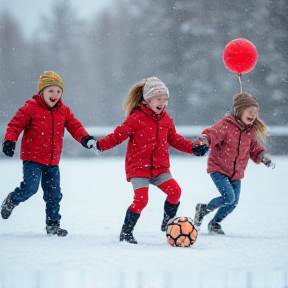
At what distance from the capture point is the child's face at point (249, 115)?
250 inches

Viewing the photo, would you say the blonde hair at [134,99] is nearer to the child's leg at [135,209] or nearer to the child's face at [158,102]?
the child's face at [158,102]

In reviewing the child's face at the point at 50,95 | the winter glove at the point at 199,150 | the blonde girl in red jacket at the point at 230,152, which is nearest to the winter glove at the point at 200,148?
the winter glove at the point at 199,150

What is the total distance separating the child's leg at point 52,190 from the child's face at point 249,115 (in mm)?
2067

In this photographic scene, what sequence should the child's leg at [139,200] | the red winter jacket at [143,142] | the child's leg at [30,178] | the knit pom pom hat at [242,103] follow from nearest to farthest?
the child's leg at [139,200] < the red winter jacket at [143,142] < the child's leg at [30,178] < the knit pom pom hat at [242,103]

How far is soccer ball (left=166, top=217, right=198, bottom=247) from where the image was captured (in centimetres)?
536

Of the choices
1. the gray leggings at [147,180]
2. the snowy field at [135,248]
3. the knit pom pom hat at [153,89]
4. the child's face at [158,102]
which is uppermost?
the knit pom pom hat at [153,89]

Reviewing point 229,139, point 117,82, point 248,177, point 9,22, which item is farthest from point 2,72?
point 229,139

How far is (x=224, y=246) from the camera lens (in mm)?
5430

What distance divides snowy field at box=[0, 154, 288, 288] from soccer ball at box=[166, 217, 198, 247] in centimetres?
8

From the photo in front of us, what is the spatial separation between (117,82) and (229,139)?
3009cm

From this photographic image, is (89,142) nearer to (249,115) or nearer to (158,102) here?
(158,102)

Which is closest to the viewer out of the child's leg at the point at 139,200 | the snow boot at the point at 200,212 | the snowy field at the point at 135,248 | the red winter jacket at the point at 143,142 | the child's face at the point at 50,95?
the snowy field at the point at 135,248

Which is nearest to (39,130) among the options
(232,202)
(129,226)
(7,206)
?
(7,206)

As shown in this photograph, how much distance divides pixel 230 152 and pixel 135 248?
5.62ft
